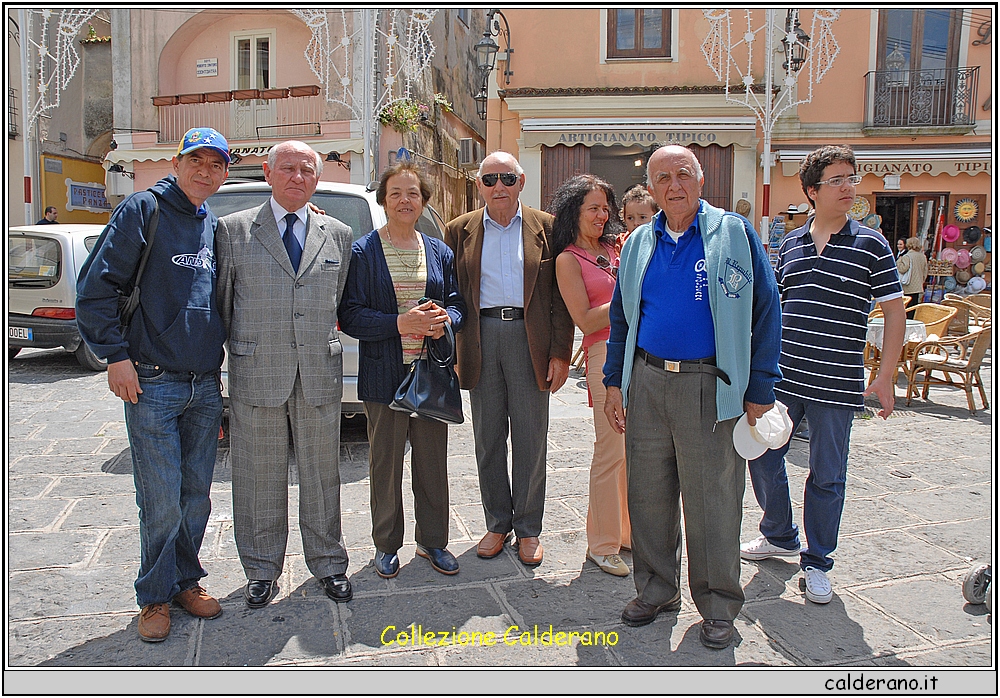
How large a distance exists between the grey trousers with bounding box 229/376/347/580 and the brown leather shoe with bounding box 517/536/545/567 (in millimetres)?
894

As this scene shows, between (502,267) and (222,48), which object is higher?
(222,48)

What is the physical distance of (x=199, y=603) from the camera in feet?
10.2

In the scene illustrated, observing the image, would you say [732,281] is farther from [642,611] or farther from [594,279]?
[642,611]

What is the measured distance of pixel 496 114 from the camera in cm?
1479

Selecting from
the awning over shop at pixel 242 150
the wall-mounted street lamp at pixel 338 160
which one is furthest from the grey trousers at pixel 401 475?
the wall-mounted street lamp at pixel 338 160

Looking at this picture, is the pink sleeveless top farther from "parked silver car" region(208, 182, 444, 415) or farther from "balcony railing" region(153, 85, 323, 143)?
"balcony railing" region(153, 85, 323, 143)

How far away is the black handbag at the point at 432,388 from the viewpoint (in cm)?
338

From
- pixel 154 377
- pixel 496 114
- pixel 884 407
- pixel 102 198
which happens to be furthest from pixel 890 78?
pixel 102 198

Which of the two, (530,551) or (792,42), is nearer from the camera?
(530,551)

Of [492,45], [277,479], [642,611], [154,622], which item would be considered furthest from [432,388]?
[492,45]

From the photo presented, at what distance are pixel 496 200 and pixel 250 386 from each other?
A: 1469 mm

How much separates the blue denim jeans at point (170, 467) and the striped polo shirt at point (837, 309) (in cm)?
261

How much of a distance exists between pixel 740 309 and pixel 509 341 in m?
1.23

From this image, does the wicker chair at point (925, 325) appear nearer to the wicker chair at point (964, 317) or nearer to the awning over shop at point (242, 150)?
the wicker chair at point (964, 317)
